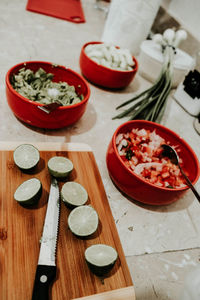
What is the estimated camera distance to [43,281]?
52 centimetres

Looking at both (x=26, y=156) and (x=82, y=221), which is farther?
(x=26, y=156)

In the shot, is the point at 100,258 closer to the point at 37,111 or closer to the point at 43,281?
the point at 43,281

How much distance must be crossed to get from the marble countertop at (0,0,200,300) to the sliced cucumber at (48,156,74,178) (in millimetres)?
163

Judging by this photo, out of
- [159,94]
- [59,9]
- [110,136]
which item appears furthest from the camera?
[59,9]

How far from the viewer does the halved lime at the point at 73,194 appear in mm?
650

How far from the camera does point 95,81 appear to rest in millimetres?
1223

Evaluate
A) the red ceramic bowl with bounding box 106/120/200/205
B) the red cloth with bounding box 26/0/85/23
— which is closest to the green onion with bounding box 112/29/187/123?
the red ceramic bowl with bounding box 106/120/200/205

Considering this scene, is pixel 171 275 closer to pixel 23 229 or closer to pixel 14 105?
pixel 23 229

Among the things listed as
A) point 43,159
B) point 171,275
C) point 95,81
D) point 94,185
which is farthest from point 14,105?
point 171,275

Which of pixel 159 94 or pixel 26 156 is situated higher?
pixel 159 94

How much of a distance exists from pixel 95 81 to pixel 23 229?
847 mm

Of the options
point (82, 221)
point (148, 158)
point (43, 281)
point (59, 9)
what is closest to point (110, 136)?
point (148, 158)

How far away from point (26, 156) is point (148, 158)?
0.41 meters

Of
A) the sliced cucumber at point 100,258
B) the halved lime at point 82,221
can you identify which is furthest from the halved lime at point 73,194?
→ the sliced cucumber at point 100,258
